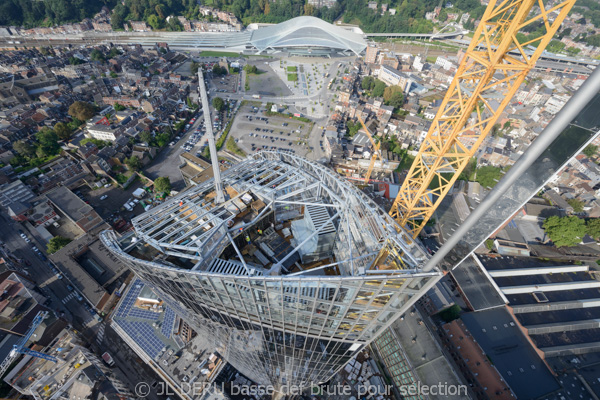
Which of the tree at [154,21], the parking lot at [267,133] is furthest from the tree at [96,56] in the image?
the parking lot at [267,133]

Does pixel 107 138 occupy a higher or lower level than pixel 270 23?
lower

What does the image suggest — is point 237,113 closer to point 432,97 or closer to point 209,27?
point 432,97

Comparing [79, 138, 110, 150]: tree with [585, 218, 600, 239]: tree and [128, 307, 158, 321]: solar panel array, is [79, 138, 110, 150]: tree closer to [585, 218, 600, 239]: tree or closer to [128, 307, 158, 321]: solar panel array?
[128, 307, 158, 321]: solar panel array

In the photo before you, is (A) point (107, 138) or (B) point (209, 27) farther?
(B) point (209, 27)

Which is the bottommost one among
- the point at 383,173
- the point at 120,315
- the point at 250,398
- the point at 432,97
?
the point at 250,398

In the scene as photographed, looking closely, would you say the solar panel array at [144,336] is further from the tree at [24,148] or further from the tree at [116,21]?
the tree at [116,21]

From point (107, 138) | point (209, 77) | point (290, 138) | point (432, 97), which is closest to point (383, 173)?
point (290, 138)
